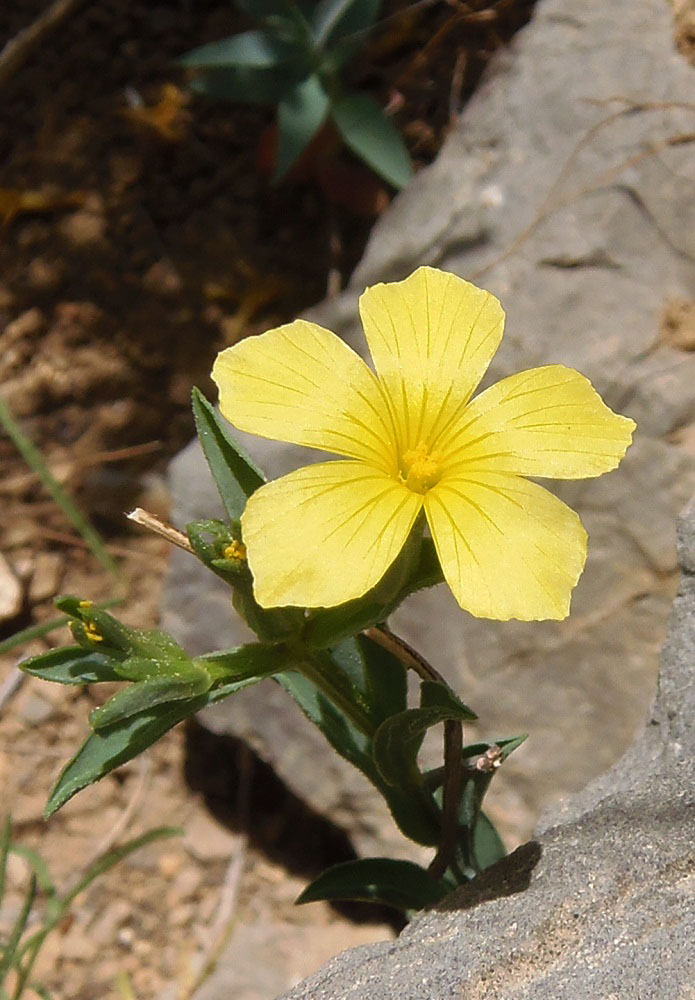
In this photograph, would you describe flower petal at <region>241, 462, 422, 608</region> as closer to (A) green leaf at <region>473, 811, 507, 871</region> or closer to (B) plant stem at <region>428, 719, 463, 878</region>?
(B) plant stem at <region>428, 719, 463, 878</region>

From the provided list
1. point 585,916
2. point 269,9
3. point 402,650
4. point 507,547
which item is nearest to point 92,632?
point 402,650

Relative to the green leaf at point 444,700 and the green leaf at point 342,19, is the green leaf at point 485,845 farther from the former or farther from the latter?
the green leaf at point 342,19

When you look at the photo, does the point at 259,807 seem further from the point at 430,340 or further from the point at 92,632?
the point at 430,340

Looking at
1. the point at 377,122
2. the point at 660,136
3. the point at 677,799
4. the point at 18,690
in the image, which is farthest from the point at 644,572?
the point at 18,690

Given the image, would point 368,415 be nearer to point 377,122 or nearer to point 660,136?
point 660,136

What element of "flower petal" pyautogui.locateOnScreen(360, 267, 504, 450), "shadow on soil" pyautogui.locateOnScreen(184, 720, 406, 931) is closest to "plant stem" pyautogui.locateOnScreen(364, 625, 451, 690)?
"flower petal" pyautogui.locateOnScreen(360, 267, 504, 450)

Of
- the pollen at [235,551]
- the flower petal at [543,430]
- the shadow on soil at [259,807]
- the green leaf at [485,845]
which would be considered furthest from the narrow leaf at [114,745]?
the shadow on soil at [259,807]
